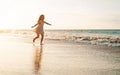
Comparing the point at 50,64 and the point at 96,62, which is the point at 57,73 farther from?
the point at 96,62

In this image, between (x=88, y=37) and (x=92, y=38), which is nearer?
(x=92, y=38)

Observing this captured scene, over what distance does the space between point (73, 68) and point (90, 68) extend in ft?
1.52

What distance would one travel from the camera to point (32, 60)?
10898mm

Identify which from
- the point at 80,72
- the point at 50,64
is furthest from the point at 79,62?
the point at 80,72

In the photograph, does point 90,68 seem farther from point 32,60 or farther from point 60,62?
point 32,60

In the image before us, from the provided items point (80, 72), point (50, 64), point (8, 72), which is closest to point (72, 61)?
point (50, 64)

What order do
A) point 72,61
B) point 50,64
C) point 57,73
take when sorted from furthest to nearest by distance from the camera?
1. point 72,61
2. point 50,64
3. point 57,73

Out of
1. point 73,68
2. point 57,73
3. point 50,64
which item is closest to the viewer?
point 57,73

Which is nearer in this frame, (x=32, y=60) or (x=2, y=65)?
(x=2, y=65)

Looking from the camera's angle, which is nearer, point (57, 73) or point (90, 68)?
point (57, 73)

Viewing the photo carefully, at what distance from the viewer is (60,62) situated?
1050 cm

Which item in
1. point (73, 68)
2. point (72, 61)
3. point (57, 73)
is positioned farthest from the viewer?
point (72, 61)

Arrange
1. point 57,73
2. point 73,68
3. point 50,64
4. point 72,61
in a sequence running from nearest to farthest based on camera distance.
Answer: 1. point 57,73
2. point 73,68
3. point 50,64
4. point 72,61

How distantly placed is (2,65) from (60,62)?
5.96ft
